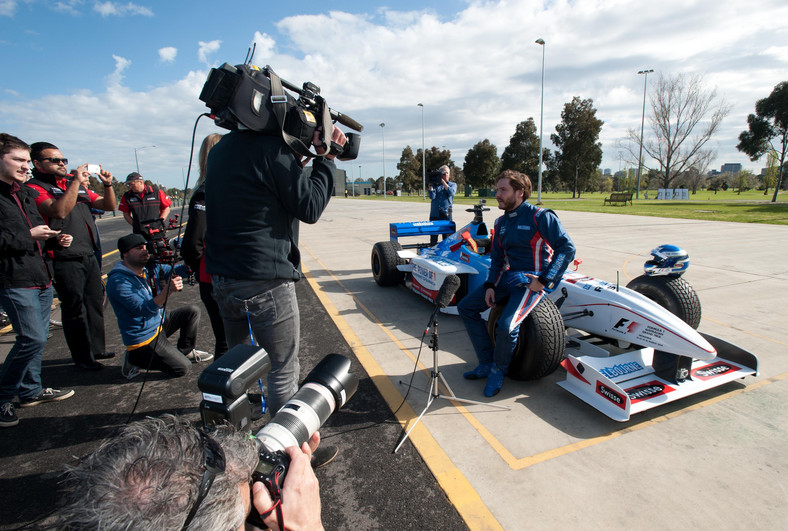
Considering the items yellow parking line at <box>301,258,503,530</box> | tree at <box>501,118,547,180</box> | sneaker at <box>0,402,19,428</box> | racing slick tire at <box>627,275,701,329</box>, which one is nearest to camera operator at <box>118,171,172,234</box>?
sneaker at <box>0,402,19,428</box>

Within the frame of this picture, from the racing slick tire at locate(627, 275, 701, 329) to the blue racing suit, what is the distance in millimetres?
1247

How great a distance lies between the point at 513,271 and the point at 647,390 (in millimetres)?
1247

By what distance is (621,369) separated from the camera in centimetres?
303

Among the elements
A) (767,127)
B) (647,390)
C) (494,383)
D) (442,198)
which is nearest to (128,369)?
(494,383)

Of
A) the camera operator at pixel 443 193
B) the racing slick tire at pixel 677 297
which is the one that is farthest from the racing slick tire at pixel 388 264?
the racing slick tire at pixel 677 297

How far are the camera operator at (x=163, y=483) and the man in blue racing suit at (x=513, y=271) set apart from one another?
2.41m

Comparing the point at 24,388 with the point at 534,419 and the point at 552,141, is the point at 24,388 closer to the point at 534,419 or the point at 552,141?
the point at 534,419

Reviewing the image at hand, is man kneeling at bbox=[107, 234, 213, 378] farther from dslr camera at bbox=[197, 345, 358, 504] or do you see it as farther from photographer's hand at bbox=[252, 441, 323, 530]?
photographer's hand at bbox=[252, 441, 323, 530]

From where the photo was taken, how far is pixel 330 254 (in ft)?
32.8

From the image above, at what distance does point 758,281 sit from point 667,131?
136ft

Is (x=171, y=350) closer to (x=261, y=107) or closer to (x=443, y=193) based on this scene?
(x=261, y=107)

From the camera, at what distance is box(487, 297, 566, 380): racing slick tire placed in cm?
308

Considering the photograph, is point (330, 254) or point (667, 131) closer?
point (330, 254)

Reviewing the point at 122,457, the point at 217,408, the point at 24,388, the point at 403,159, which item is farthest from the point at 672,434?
the point at 403,159
